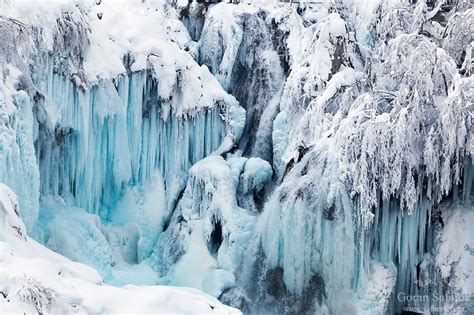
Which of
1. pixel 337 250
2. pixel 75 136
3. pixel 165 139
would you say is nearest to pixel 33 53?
pixel 75 136

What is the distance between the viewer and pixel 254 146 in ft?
47.4

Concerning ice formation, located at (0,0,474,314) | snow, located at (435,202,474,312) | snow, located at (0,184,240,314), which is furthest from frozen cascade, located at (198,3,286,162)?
snow, located at (0,184,240,314)

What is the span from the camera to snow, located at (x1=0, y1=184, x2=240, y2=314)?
6.19m

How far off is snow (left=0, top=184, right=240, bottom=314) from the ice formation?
3213 mm

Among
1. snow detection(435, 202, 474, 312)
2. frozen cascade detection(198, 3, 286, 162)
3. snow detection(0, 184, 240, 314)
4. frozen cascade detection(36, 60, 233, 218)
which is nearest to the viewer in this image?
snow detection(0, 184, 240, 314)

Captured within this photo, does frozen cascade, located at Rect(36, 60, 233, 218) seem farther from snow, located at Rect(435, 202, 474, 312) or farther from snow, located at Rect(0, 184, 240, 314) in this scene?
snow, located at Rect(0, 184, 240, 314)

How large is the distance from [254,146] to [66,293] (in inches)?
330

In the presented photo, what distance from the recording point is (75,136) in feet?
43.6

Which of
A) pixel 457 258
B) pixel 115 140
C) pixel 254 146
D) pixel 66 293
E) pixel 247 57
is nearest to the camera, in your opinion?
pixel 66 293

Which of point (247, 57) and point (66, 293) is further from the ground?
point (247, 57)

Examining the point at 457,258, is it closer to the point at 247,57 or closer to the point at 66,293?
the point at 247,57

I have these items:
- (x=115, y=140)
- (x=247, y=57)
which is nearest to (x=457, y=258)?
(x=247, y=57)

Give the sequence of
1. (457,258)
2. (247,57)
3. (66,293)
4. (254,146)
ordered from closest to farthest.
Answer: (66,293)
(457,258)
(254,146)
(247,57)

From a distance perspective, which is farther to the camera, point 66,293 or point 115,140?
point 115,140
